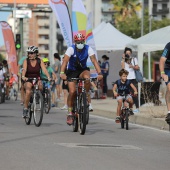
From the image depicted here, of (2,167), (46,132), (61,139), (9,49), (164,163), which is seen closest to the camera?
(2,167)

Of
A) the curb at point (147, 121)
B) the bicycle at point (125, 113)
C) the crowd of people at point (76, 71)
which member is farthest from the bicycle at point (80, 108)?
the curb at point (147, 121)

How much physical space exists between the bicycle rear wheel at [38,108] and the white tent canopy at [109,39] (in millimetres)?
18841

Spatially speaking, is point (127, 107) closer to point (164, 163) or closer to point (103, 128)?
point (103, 128)

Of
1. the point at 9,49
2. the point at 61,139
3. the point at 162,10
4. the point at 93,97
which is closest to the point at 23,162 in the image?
the point at 61,139

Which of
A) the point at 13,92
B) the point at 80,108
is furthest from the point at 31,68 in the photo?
the point at 13,92

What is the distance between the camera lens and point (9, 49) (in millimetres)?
39000

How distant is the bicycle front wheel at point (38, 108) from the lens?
17.4 metres

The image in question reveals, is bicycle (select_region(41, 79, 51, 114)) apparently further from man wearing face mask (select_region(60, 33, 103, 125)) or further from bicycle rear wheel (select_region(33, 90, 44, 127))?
man wearing face mask (select_region(60, 33, 103, 125))

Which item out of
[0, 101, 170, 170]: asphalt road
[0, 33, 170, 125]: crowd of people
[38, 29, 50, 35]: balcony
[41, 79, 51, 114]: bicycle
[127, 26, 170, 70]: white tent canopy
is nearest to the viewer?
[0, 101, 170, 170]: asphalt road

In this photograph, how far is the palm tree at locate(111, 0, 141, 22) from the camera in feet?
324

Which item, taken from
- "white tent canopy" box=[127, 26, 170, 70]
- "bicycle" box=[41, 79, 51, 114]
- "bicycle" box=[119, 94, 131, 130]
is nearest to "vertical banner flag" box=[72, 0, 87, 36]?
"white tent canopy" box=[127, 26, 170, 70]

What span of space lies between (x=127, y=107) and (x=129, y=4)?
82579 millimetres

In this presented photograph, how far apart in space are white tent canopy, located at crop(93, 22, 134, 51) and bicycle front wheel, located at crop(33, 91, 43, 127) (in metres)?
18.8

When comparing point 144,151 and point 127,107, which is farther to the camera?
point 127,107
